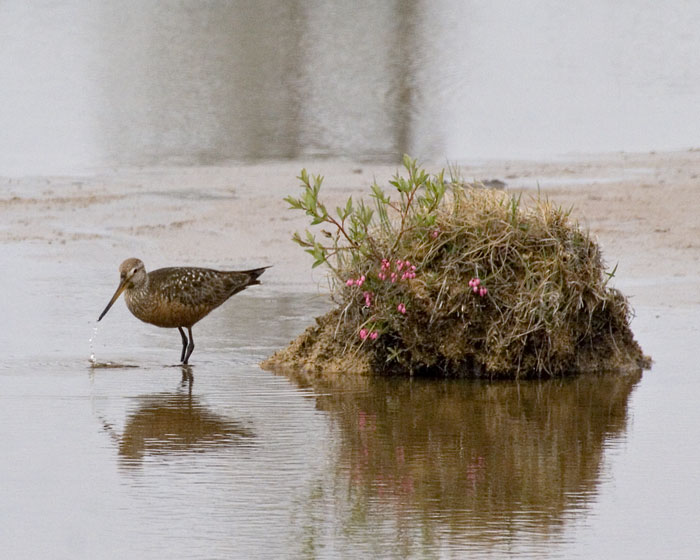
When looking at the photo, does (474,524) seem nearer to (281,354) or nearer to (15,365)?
(281,354)

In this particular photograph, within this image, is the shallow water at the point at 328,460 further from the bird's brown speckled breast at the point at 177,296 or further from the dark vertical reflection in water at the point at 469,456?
the bird's brown speckled breast at the point at 177,296

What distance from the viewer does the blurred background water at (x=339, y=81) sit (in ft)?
68.5

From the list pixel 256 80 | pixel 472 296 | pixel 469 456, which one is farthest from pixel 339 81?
pixel 469 456

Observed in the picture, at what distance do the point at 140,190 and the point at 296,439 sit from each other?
33.4 feet

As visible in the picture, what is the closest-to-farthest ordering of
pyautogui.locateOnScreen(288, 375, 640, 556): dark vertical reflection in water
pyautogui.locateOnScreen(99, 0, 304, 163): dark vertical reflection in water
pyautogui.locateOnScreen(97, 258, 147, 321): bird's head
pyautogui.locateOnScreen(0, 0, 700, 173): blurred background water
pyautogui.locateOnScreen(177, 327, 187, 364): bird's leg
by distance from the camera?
pyautogui.locateOnScreen(288, 375, 640, 556): dark vertical reflection in water, pyautogui.locateOnScreen(177, 327, 187, 364): bird's leg, pyautogui.locateOnScreen(97, 258, 147, 321): bird's head, pyautogui.locateOnScreen(0, 0, 700, 173): blurred background water, pyautogui.locateOnScreen(99, 0, 304, 163): dark vertical reflection in water

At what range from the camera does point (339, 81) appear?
26.4 meters

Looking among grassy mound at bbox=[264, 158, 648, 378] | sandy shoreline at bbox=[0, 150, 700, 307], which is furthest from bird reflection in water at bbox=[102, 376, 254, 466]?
sandy shoreline at bbox=[0, 150, 700, 307]

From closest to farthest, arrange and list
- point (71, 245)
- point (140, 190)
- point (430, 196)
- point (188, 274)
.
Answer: point (430, 196), point (188, 274), point (71, 245), point (140, 190)

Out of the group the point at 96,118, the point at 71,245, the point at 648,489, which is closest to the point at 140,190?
the point at 71,245

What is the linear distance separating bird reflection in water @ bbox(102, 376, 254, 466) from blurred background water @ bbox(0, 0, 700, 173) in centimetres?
1105

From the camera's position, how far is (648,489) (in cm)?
679

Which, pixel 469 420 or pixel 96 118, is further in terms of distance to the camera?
pixel 96 118

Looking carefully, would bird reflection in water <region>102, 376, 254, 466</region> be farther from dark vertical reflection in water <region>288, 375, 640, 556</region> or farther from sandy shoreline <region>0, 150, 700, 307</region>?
sandy shoreline <region>0, 150, 700, 307</region>

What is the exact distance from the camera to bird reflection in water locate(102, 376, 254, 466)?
756 centimetres
